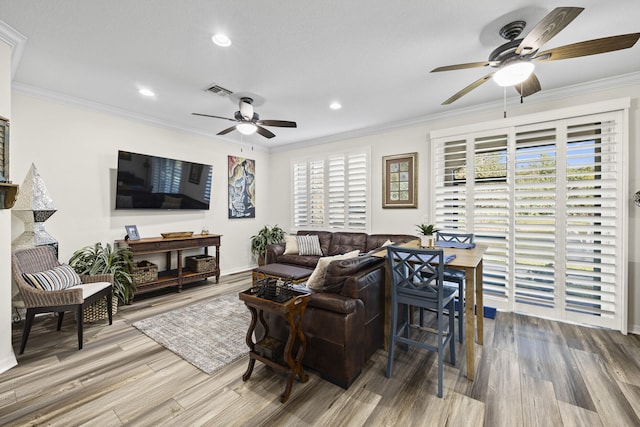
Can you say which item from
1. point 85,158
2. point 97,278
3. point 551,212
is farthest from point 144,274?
point 551,212

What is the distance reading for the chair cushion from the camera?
8.95 feet

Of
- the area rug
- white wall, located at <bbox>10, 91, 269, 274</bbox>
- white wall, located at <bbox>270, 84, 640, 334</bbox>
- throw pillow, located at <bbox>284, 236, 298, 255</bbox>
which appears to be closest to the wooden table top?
white wall, located at <bbox>270, 84, 640, 334</bbox>

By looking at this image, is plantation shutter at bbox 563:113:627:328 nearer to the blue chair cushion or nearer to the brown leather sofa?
the blue chair cushion

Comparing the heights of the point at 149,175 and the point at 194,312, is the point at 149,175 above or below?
above

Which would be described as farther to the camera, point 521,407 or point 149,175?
point 149,175

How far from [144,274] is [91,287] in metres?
1.00

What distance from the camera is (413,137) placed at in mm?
4406

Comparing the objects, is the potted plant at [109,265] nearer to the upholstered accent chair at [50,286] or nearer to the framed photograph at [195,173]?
the upholstered accent chair at [50,286]

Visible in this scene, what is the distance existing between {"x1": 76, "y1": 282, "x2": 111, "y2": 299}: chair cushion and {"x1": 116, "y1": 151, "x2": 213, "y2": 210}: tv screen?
1.37 meters

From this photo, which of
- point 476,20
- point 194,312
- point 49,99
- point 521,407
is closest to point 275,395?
point 521,407

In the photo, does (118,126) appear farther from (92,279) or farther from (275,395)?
(275,395)

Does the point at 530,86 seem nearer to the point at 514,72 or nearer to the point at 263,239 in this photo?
the point at 514,72

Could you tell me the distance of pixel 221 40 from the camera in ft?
7.65

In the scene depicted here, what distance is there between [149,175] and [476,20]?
14.8ft
